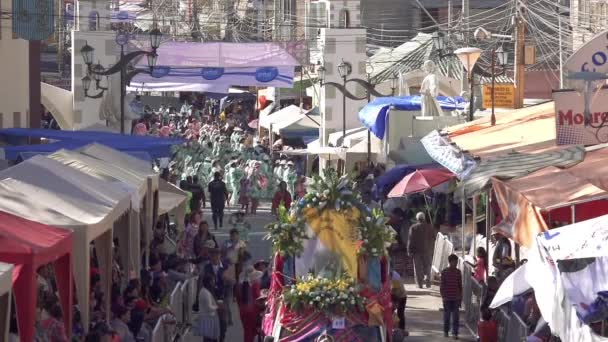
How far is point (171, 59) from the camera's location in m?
54.4

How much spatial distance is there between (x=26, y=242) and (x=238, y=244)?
11113 mm

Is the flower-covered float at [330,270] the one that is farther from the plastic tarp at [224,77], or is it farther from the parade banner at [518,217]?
the plastic tarp at [224,77]

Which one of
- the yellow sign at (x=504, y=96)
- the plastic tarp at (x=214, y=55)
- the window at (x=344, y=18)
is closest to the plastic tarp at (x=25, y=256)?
the yellow sign at (x=504, y=96)

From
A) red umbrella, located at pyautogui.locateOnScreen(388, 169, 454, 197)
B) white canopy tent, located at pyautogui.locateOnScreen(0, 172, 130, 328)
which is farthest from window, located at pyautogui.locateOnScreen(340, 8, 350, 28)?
white canopy tent, located at pyautogui.locateOnScreen(0, 172, 130, 328)

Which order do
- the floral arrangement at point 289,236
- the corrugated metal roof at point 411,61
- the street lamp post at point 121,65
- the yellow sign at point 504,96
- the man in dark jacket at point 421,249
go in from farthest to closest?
1. the corrugated metal roof at point 411,61
2. the street lamp post at point 121,65
3. the yellow sign at point 504,96
4. the man in dark jacket at point 421,249
5. the floral arrangement at point 289,236

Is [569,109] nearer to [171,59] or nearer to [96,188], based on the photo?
[96,188]

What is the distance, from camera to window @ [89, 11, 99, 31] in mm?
47656

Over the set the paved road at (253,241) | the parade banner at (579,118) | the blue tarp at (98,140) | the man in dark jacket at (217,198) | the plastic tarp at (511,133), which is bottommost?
the paved road at (253,241)

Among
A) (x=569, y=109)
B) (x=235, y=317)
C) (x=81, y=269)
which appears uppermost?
(x=569, y=109)

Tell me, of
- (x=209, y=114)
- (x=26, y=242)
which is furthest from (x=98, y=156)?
(x=209, y=114)

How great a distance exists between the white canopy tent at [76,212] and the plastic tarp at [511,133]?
289 inches

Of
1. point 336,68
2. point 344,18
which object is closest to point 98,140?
point 336,68

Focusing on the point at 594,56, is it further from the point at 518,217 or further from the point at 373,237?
the point at 373,237

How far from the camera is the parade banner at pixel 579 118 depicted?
65.8ft
